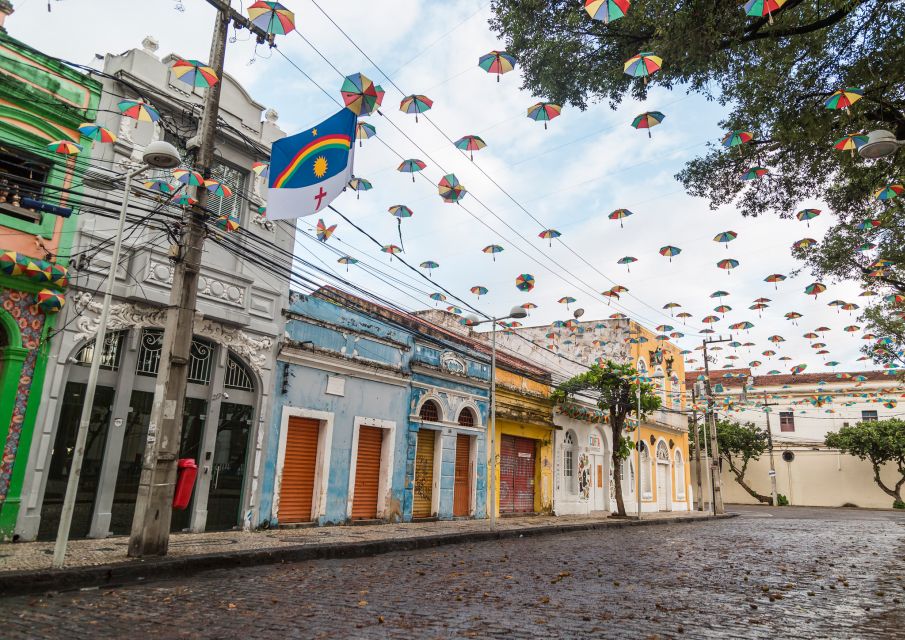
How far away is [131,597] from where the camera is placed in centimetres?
629

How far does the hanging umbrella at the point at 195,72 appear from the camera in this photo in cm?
862

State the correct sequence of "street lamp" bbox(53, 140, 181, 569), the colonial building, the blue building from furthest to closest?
1. the blue building
2. the colonial building
3. "street lamp" bbox(53, 140, 181, 569)

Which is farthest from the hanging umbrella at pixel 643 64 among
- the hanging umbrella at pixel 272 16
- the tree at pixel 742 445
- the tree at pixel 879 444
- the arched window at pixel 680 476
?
the tree at pixel 879 444

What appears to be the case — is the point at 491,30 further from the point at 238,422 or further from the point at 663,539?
the point at 663,539

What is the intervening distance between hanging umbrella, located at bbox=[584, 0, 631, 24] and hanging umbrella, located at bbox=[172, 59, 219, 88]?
17.9ft

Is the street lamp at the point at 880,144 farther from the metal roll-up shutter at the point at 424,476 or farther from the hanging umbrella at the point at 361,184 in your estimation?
the metal roll-up shutter at the point at 424,476

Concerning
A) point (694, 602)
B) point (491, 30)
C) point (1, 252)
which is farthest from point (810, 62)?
point (1, 252)

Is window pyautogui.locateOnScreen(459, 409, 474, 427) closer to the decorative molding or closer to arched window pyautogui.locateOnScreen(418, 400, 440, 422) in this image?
arched window pyautogui.locateOnScreen(418, 400, 440, 422)

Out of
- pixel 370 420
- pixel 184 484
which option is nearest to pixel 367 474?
pixel 370 420

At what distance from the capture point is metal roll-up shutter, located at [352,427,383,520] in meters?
15.6

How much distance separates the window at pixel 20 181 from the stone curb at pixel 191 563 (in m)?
6.07

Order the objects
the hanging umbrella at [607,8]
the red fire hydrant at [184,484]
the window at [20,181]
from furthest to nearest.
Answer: the window at [20,181]
the red fire hydrant at [184,484]
the hanging umbrella at [607,8]

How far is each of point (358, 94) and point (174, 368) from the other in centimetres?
471

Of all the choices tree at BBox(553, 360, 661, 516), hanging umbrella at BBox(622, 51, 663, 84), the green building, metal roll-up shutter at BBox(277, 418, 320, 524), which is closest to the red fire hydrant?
the green building
